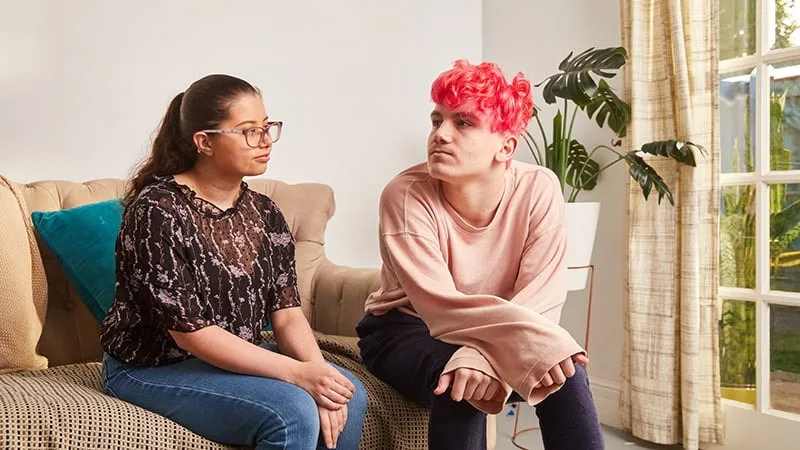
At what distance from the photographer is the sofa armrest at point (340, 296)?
2.26 metres

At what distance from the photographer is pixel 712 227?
2637 mm

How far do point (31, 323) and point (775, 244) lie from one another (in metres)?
2.18

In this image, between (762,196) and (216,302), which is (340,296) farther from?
(762,196)

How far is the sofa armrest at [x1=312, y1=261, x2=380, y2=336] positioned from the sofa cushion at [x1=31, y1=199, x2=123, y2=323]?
0.62 metres

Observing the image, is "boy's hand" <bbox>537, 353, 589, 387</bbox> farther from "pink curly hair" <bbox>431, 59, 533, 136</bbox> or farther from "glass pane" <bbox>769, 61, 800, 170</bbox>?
"glass pane" <bbox>769, 61, 800, 170</bbox>

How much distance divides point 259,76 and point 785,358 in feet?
6.49

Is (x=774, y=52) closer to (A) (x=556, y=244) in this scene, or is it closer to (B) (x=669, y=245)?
(B) (x=669, y=245)

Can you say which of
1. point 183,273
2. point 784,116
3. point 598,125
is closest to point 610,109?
point 598,125

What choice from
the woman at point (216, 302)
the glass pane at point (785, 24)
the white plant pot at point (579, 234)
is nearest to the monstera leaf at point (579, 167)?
the white plant pot at point (579, 234)

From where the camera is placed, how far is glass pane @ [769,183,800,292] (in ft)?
8.31

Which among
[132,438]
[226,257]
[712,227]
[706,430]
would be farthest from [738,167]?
[132,438]

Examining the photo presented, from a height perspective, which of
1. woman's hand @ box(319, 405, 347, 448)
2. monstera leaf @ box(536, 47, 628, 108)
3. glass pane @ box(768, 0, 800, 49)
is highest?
glass pane @ box(768, 0, 800, 49)

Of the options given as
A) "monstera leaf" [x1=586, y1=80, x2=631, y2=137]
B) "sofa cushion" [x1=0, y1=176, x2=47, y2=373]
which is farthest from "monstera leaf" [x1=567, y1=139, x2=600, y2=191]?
"sofa cushion" [x1=0, y1=176, x2=47, y2=373]

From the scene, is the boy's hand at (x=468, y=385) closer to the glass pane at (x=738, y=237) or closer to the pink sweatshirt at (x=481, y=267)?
the pink sweatshirt at (x=481, y=267)
